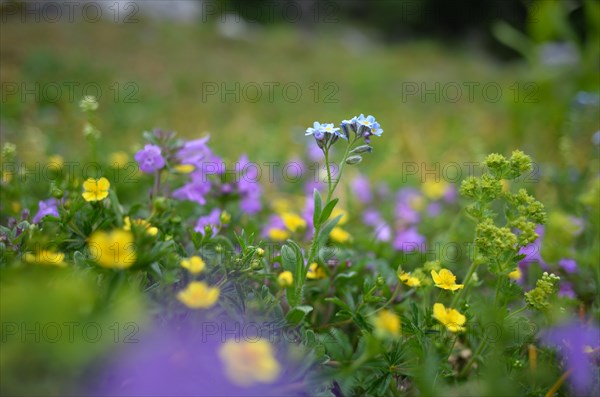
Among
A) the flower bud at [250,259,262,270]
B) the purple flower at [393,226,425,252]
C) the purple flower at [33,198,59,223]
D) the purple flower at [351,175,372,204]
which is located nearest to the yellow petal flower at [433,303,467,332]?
the flower bud at [250,259,262,270]

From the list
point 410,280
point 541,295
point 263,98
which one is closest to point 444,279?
point 410,280

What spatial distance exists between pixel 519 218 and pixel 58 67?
4.56 metres

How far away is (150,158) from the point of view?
1.29 meters

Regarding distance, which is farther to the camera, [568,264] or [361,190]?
[361,190]

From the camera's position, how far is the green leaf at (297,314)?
0.99 meters

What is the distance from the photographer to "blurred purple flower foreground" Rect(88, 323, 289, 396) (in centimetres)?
78

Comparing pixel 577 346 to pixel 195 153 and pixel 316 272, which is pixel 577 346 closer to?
pixel 316 272

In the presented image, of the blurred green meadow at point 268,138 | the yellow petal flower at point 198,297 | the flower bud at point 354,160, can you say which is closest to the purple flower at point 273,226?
the blurred green meadow at point 268,138

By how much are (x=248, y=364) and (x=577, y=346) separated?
0.82 m

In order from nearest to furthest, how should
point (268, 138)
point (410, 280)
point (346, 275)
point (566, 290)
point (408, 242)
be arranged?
point (410, 280) < point (346, 275) < point (566, 290) < point (408, 242) < point (268, 138)

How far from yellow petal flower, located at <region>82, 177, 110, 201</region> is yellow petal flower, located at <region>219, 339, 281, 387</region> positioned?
1.72 feet

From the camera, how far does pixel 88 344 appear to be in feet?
2.37

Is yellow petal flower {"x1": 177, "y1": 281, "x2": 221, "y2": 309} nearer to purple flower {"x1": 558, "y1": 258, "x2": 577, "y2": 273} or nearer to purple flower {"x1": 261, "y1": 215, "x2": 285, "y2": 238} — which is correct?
purple flower {"x1": 261, "y1": 215, "x2": 285, "y2": 238}

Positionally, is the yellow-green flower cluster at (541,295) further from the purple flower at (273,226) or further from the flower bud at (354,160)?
the purple flower at (273,226)
